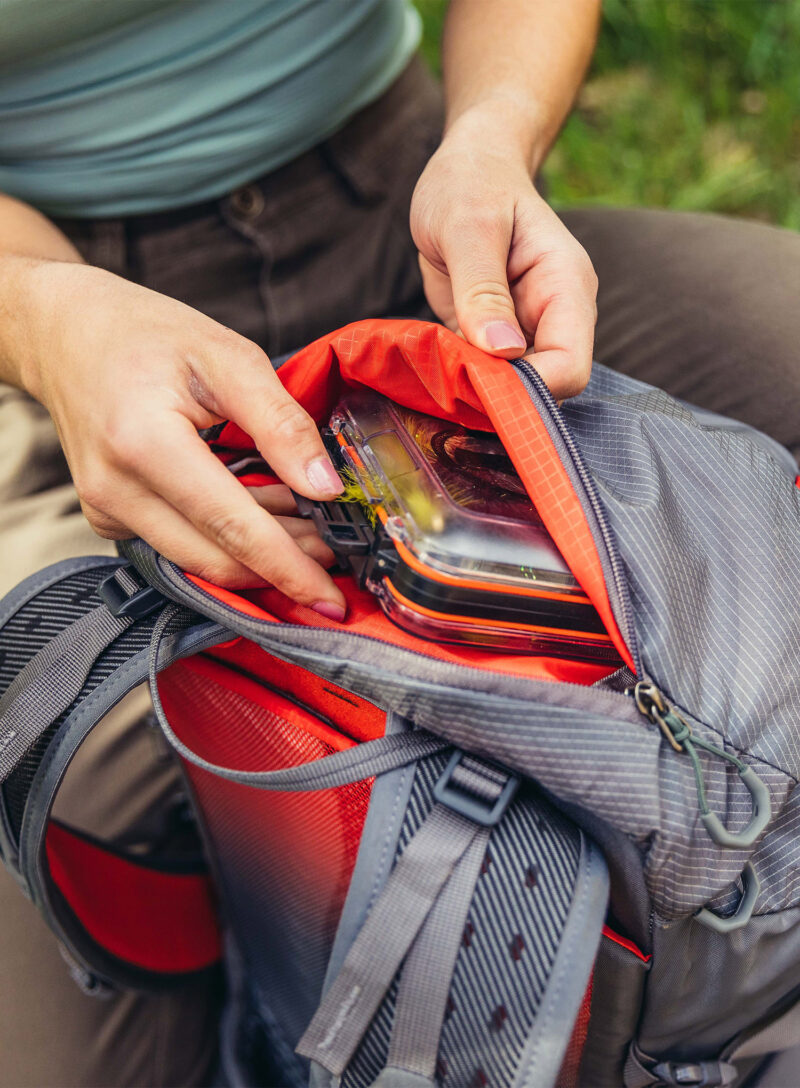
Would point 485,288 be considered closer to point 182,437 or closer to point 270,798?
point 182,437

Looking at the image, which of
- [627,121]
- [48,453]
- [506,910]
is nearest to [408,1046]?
[506,910]

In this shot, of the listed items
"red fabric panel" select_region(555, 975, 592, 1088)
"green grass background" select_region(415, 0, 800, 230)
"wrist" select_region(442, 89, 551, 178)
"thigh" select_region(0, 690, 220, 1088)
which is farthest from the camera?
"green grass background" select_region(415, 0, 800, 230)

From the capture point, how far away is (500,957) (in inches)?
22.1

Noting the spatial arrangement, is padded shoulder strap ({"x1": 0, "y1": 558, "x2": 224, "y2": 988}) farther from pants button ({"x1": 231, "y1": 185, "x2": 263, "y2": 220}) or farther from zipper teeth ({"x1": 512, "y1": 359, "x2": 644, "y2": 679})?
pants button ({"x1": 231, "y1": 185, "x2": 263, "y2": 220})

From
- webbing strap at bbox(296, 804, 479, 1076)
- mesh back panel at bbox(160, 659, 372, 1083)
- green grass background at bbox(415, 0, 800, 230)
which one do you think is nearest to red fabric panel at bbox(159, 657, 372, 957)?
mesh back panel at bbox(160, 659, 372, 1083)

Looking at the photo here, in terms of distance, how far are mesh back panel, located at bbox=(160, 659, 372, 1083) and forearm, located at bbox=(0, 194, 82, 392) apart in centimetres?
36

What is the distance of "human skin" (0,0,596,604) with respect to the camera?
2.09ft

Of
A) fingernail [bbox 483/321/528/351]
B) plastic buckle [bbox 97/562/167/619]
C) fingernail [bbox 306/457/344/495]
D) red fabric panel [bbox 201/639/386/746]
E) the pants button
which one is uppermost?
the pants button

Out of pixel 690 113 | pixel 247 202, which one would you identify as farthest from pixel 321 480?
pixel 690 113

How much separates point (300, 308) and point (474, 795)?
2.19ft

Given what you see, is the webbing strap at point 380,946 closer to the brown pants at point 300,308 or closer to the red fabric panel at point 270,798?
the red fabric panel at point 270,798

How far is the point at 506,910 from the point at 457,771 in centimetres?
10

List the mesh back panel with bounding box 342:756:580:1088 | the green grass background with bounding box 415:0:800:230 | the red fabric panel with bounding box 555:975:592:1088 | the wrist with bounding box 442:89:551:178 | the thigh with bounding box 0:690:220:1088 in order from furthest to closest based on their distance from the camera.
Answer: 1. the green grass background with bounding box 415:0:800:230
2. the wrist with bounding box 442:89:551:178
3. the thigh with bounding box 0:690:220:1088
4. the red fabric panel with bounding box 555:975:592:1088
5. the mesh back panel with bounding box 342:756:580:1088

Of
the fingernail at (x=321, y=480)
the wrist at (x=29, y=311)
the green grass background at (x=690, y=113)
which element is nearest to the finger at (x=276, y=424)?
the fingernail at (x=321, y=480)
